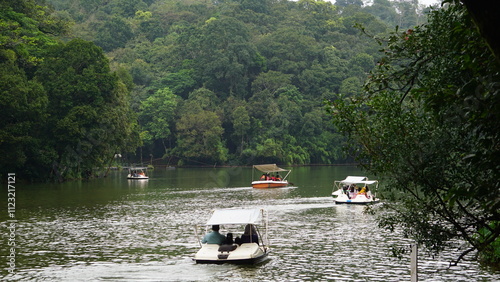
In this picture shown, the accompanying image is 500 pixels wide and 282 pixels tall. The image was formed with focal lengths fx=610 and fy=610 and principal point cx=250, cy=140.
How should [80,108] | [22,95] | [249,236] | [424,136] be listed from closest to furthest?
[424,136] → [249,236] → [22,95] → [80,108]

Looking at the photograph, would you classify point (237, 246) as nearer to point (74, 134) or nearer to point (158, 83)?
point (74, 134)

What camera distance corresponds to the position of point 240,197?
5150cm

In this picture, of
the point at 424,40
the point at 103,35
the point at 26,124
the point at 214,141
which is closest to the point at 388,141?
the point at 424,40

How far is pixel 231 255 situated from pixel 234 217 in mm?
2687

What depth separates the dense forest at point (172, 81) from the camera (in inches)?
2601

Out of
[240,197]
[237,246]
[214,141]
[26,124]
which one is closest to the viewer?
[237,246]

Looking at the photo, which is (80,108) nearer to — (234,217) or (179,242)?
(179,242)


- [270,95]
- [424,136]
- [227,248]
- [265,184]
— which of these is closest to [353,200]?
[265,184]

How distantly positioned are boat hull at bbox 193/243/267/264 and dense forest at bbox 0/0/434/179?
4031 cm

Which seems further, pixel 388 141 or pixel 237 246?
pixel 237 246

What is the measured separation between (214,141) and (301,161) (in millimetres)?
17731

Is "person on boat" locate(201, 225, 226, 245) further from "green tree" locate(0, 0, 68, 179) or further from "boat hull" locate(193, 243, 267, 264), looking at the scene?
"green tree" locate(0, 0, 68, 179)

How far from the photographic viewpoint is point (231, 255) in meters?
23.1

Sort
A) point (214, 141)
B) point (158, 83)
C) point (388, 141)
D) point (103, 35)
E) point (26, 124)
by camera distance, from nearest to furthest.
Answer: point (388, 141), point (26, 124), point (214, 141), point (158, 83), point (103, 35)
